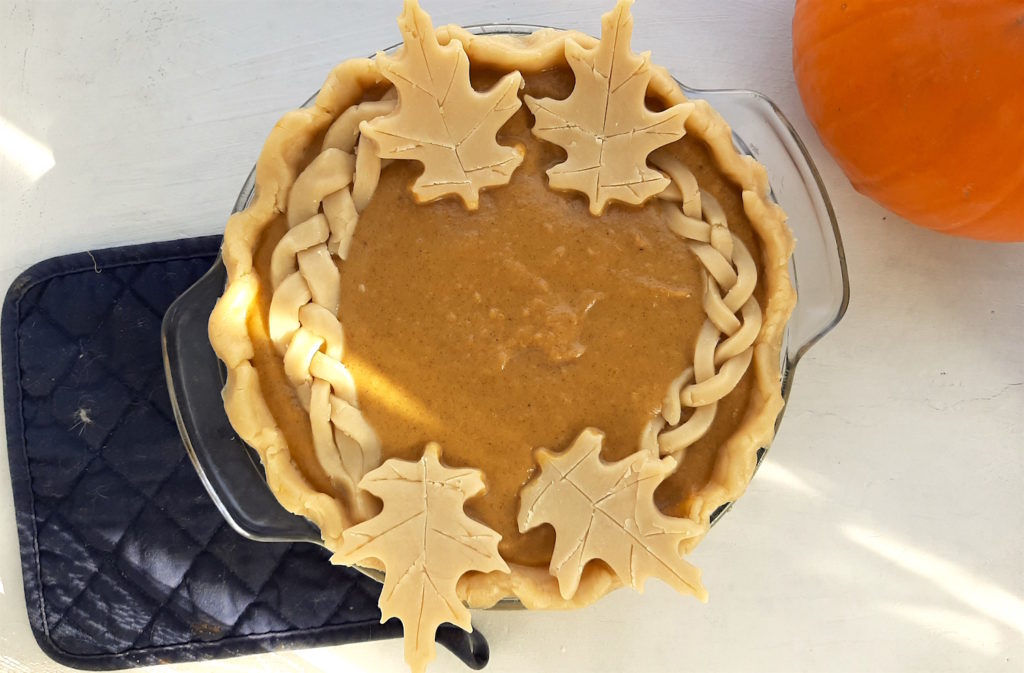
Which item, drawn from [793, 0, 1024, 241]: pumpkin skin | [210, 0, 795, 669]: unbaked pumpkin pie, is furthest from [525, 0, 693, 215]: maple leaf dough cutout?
[793, 0, 1024, 241]: pumpkin skin

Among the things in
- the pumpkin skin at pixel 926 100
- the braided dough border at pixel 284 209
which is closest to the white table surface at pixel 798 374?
the pumpkin skin at pixel 926 100

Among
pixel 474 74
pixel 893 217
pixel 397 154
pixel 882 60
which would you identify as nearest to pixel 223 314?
pixel 397 154

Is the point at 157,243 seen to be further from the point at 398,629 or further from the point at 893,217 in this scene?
the point at 893,217

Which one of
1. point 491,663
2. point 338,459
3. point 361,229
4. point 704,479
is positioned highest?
point 361,229

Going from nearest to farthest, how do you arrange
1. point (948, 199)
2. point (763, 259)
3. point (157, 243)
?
point (763, 259)
point (948, 199)
point (157, 243)

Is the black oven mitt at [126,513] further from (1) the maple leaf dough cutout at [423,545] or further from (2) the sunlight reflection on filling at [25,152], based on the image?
(1) the maple leaf dough cutout at [423,545]

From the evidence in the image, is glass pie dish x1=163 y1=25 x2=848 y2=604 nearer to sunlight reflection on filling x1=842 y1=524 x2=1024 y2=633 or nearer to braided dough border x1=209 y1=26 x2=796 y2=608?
braided dough border x1=209 y1=26 x2=796 y2=608
